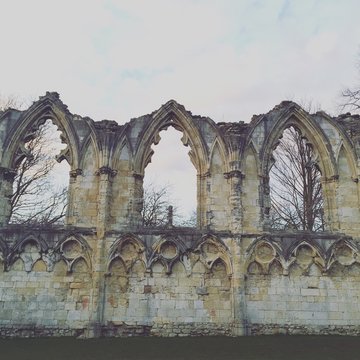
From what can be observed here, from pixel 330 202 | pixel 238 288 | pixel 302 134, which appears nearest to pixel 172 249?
pixel 238 288

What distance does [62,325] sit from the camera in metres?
11.1

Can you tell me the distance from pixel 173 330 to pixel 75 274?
9.79 feet

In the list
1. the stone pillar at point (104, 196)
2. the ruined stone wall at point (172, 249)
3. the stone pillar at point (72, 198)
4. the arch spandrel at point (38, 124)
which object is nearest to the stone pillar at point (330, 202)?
the ruined stone wall at point (172, 249)

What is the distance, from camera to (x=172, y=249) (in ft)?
38.7

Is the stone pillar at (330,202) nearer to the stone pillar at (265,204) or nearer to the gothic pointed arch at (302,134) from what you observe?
the gothic pointed arch at (302,134)

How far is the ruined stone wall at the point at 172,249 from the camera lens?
36.8 ft

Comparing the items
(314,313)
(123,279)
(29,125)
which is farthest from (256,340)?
(29,125)

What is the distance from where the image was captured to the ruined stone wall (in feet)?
36.8

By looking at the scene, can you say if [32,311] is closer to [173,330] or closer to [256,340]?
[173,330]

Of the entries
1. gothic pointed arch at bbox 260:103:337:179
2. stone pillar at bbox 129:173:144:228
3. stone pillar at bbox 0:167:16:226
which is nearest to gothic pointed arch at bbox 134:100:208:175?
stone pillar at bbox 129:173:144:228

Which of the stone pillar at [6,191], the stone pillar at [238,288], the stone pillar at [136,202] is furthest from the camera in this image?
the stone pillar at [6,191]

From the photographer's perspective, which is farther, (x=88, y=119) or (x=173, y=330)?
(x=88, y=119)

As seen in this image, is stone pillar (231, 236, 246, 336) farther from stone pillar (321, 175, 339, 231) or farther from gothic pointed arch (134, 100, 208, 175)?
stone pillar (321, 175, 339, 231)

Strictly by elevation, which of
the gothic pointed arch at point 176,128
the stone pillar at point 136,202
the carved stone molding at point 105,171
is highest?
the gothic pointed arch at point 176,128
